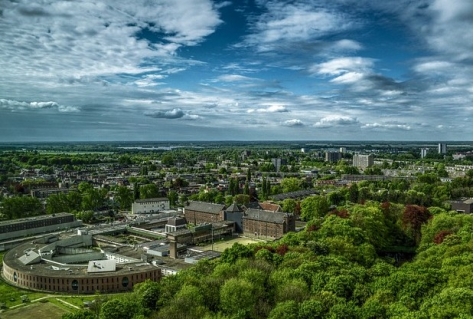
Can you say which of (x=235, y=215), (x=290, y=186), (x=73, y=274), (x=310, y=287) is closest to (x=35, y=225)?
(x=73, y=274)

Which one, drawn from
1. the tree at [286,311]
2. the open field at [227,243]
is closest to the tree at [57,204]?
the open field at [227,243]

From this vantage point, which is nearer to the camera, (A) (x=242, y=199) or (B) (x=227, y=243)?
(B) (x=227, y=243)

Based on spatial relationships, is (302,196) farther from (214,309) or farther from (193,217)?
(214,309)

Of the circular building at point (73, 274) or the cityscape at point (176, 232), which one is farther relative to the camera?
the circular building at point (73, 274)

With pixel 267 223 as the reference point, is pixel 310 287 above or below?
above

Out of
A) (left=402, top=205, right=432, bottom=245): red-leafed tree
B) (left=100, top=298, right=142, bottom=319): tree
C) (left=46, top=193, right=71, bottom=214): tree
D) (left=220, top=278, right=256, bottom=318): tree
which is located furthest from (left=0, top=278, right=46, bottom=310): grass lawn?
(left=402, top=205, right=432, bottom=245): red-leafed tree

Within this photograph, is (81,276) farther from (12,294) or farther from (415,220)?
(415,220)

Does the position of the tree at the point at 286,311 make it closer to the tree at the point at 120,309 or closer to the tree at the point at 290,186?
Result: the tree at the point at 120,309
